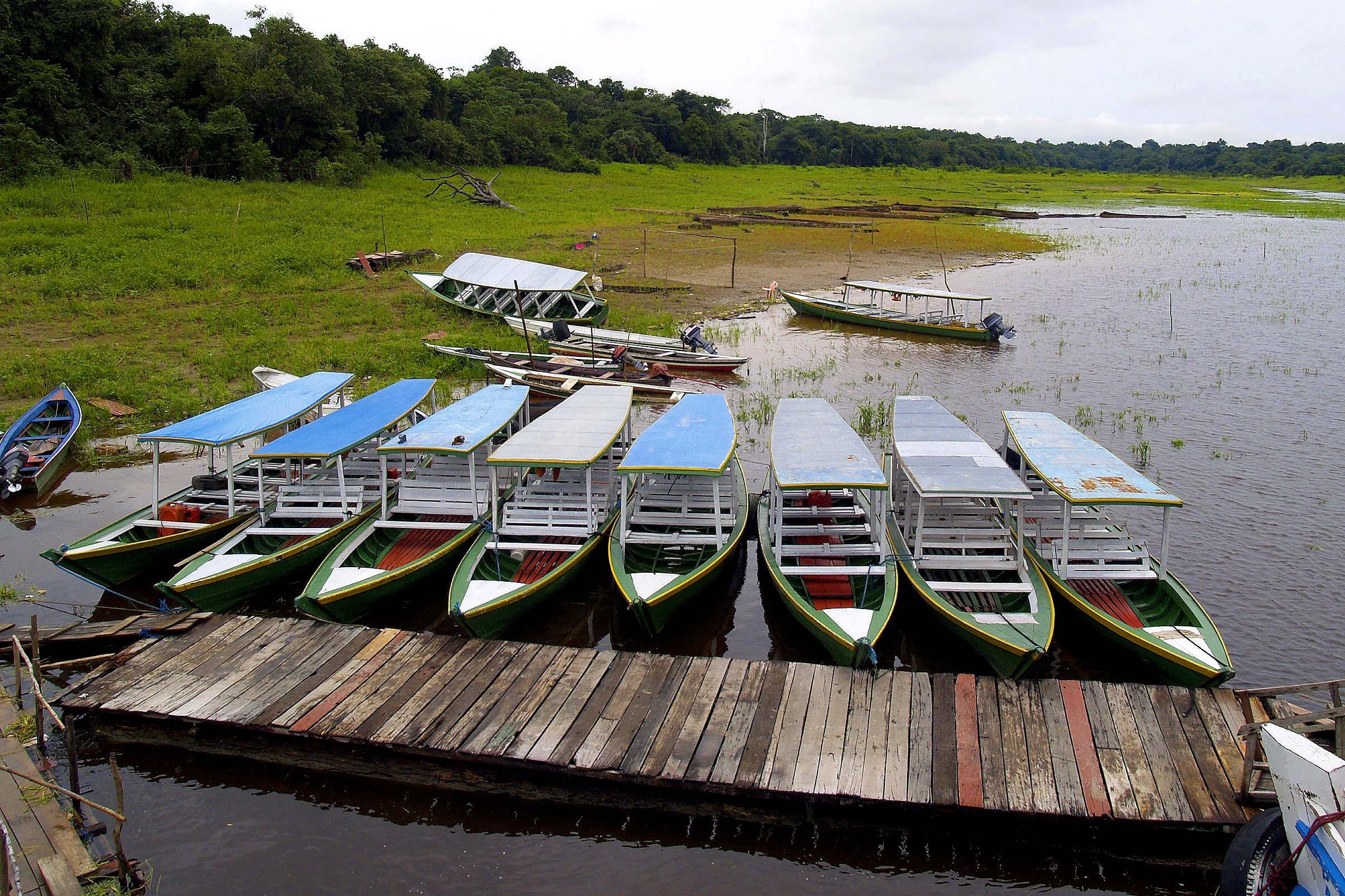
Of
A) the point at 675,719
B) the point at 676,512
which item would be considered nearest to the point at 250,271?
the point at 676,512

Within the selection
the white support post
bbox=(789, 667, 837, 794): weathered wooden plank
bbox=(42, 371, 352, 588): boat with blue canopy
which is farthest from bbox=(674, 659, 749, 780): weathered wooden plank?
the white support post

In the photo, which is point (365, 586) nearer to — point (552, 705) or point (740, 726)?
point (552, 705)

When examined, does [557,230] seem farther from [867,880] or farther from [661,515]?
[867,880]

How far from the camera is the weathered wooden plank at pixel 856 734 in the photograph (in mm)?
7203

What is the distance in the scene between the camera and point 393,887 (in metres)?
6.92

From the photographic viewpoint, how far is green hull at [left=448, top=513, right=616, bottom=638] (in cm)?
948

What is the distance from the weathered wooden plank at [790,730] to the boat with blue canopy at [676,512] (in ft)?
6.14

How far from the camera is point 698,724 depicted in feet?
26.1

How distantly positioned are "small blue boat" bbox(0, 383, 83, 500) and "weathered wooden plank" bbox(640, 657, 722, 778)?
12.6 metres

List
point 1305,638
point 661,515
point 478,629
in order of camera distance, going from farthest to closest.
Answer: point 661,515
point 1305,638
point 478,629

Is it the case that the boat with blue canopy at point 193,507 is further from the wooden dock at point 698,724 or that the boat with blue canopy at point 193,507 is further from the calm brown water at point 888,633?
the wooden dock at point 698,724

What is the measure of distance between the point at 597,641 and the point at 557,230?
106 feet

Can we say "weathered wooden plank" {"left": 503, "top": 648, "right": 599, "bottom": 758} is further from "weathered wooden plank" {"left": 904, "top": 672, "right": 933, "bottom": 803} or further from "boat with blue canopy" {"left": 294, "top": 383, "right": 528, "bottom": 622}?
"weathered wooden plank" {"left": 904, "top": 672, "right": 933, "bottom": 803}

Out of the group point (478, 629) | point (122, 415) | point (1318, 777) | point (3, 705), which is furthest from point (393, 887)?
point (122, 415)
